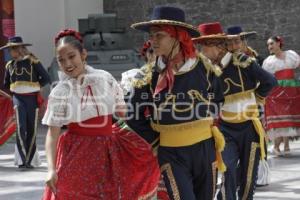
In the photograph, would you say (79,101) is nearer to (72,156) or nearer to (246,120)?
(72,156)

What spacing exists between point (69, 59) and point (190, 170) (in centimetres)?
94

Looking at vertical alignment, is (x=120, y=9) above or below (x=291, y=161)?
above

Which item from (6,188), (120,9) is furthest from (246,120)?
(120,9)

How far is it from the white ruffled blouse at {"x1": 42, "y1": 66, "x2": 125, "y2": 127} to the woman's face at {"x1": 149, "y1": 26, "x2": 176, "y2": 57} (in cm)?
40

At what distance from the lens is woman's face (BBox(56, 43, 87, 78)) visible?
4.19m

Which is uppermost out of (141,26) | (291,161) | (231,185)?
(141,26)

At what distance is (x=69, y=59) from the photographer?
4203 millimetres

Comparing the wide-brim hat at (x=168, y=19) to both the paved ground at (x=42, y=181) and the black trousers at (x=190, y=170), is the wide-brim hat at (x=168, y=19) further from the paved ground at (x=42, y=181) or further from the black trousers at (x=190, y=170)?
the paved ground at (x=42, y=181)

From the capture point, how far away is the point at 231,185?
217 inches

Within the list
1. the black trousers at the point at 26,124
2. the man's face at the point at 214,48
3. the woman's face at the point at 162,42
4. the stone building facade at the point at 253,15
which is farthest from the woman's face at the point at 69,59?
the stone building facade at the point at 253,15

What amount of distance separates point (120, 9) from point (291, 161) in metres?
9.50

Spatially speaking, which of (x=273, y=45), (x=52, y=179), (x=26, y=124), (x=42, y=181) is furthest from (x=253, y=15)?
(x=52, y=179)

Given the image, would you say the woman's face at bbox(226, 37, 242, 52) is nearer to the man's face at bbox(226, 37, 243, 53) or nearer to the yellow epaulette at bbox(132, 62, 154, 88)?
the man's face at bbox(226, 37, 243, 53)

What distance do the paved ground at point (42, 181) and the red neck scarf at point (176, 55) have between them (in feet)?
10.3
